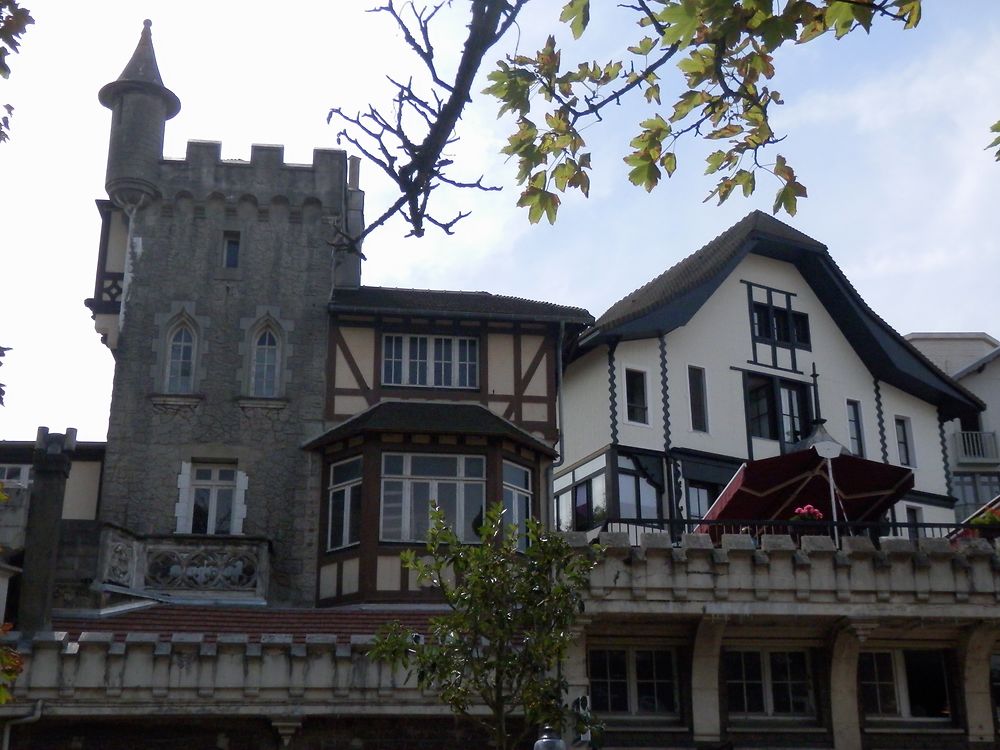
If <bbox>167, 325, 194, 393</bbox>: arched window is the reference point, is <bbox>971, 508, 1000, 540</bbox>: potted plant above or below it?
below

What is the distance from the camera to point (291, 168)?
25.5 m

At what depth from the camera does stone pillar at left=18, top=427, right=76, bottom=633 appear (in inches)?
749

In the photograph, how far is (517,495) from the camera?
23391mm

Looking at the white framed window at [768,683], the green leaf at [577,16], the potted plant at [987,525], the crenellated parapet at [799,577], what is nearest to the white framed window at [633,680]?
the white framed window at [768,683]

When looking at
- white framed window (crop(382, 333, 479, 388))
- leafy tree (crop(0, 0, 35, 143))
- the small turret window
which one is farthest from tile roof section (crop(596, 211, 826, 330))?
leafy tree (crop(0, 0, 35, 143))

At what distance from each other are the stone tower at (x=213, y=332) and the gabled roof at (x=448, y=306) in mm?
591

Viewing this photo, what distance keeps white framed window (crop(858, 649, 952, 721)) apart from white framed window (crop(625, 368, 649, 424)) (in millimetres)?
7508

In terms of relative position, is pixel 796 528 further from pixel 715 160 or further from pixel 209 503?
pixel 715 160

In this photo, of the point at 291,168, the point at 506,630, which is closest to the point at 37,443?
the point at 291,168

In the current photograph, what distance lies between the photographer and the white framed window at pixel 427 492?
22.4 metres

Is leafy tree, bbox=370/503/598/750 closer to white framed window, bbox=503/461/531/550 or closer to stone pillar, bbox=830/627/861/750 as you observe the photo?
stone pillar, bbox=830/627/861/750

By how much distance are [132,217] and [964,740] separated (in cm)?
Answer: 1709

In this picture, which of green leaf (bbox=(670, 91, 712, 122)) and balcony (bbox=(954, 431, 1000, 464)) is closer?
green leaf (bbox=(670, 91, 712, 122))

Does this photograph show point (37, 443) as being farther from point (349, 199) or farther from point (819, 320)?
point (819, 320)
